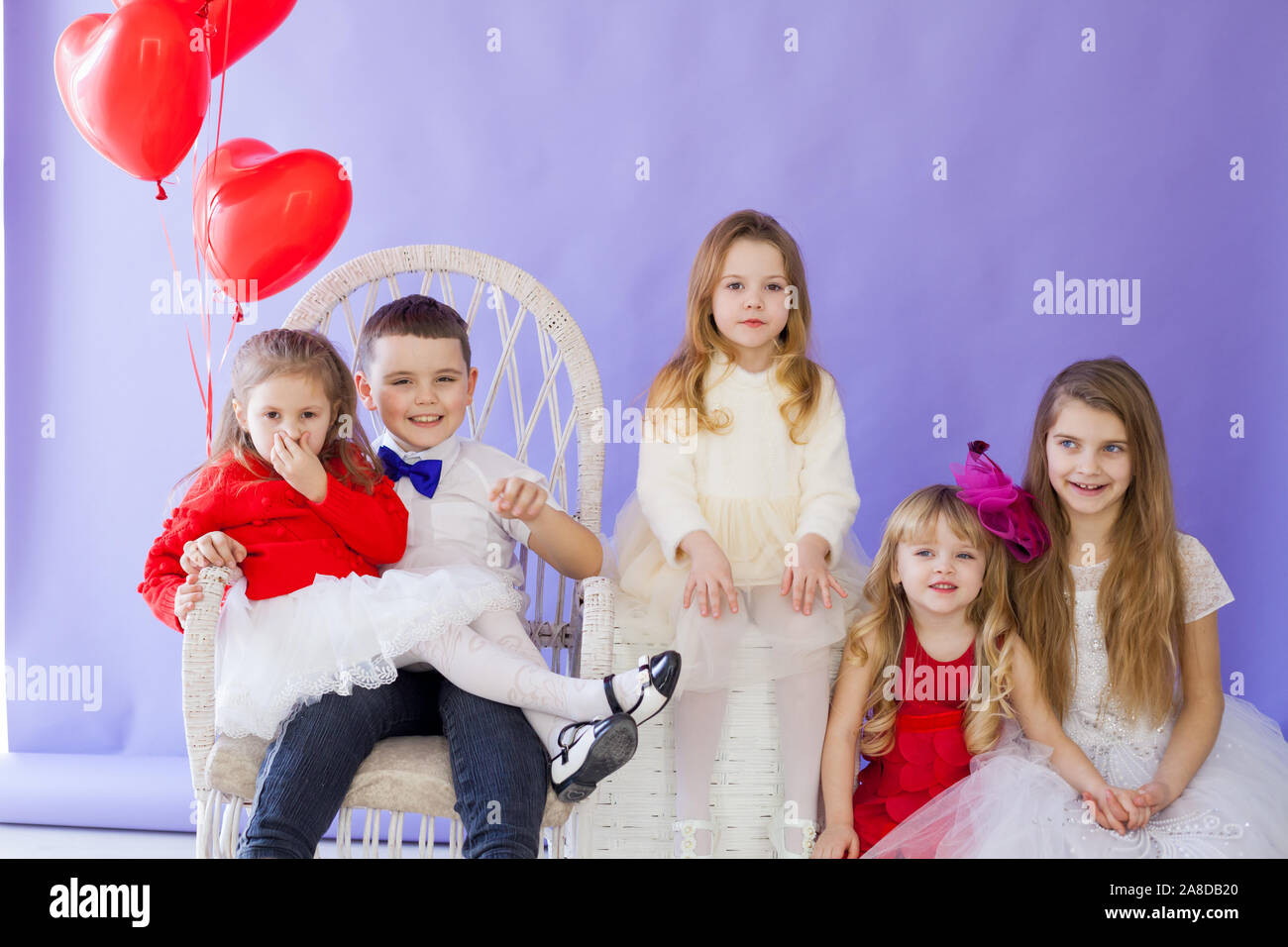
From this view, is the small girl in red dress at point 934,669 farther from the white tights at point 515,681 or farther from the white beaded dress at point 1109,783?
the white tights at point 515,681

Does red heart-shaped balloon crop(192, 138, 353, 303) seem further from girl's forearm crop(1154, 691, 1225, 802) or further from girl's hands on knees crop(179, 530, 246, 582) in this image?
girl's forearm crop(1154, 691, 1225, 802)

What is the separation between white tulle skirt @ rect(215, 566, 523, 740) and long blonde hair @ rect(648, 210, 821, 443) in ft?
1.74

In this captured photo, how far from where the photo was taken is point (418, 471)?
1.90 metres

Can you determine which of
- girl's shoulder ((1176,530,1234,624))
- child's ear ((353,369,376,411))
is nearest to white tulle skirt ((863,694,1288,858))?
girl's shoulder ((1176,530,1234,624))

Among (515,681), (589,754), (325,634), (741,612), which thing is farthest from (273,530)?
(741,612)

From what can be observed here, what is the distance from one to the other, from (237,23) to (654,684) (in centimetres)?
152

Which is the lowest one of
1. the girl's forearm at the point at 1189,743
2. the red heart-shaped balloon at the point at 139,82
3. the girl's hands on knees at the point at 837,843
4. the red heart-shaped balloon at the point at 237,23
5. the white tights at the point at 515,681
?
the girl's hands on knees at the point at 837,843

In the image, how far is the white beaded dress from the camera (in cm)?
160

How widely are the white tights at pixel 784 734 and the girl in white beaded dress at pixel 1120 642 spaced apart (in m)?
0.15

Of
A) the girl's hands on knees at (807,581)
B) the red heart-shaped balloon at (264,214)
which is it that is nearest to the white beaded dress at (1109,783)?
the girl's hands on knees at (807,581)

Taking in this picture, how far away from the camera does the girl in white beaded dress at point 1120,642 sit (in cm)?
170

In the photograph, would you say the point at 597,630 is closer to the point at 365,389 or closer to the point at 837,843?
the point at 837,843

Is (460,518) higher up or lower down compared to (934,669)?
higher up
